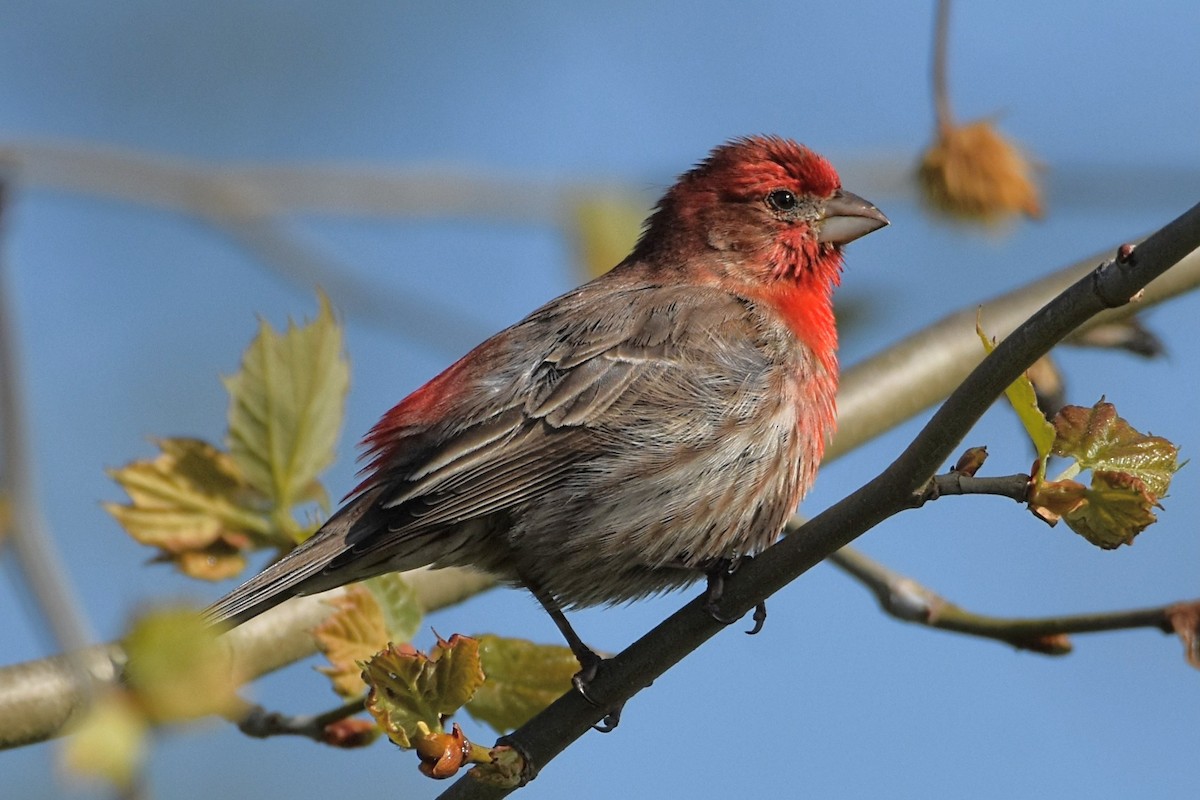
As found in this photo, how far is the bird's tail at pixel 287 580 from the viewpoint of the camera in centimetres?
465

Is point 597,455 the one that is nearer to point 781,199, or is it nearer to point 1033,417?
point 781,199

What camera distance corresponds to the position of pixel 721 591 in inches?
162

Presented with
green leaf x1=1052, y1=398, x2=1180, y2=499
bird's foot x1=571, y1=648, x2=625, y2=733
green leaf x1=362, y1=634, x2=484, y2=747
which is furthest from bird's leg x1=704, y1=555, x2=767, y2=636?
green leaf x1=1052, y1=398, x2=1180, y2=499

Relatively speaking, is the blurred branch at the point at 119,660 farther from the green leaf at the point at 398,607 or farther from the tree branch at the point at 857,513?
the tree branch at the point at 857,513

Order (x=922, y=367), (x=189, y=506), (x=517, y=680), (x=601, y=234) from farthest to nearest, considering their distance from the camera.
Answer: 1. (x=601, y=234)
2. (x=922, y=367)
3. (x=189, y=506)
4. (x=517, y=680)

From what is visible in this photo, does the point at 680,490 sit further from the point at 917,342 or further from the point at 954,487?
the point at 954,487

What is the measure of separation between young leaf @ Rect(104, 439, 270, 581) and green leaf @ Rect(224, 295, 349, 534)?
120mm

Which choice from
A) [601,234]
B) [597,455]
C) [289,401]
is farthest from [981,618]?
[601,234]

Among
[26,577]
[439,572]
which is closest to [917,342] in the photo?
[439,572]

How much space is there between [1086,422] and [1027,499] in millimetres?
218

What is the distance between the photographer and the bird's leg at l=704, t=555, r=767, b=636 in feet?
13.3

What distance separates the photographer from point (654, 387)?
18.2 ft

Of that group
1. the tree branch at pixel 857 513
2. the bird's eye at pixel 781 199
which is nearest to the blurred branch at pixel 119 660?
the tree branch at pixel 857 513

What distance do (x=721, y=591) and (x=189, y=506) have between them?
5.62ft
